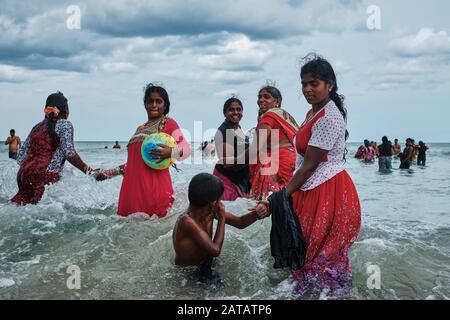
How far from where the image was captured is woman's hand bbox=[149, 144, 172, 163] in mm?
5066

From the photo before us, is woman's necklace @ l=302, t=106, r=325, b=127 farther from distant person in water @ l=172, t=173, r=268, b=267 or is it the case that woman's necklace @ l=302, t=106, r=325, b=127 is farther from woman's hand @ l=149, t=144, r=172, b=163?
woman's hand @ l=149, t=144, r=172, b=163

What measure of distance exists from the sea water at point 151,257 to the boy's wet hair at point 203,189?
29.6 inches

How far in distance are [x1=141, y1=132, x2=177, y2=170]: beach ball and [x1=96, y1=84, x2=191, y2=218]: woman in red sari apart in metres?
0.08

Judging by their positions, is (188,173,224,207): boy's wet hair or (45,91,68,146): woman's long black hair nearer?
(188,173,224,207): boy's wet hair

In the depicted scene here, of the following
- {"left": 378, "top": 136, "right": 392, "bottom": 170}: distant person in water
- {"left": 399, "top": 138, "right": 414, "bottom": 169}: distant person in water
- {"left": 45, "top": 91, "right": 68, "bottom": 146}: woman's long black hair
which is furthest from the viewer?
{"left": 399, "top": 138, "right": 414, "bottom": 169}: distant person in water

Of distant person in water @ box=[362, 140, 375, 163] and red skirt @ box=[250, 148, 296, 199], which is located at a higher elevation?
red skirt @ box=[250, 148, 296, 199]

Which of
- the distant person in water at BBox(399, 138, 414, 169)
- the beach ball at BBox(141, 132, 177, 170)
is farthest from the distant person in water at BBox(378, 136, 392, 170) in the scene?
the beach ball at BBox(141, 132, 177, 170)

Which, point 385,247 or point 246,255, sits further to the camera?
point 385,247

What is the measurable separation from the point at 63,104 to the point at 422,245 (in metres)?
4.60

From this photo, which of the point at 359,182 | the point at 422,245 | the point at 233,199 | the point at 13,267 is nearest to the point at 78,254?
the point at 13,267

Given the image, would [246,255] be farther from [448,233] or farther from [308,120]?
[448,233]

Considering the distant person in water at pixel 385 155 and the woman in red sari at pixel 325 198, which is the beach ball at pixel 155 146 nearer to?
the woman in red sari at pixel 325 198

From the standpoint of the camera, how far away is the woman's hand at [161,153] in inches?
199
